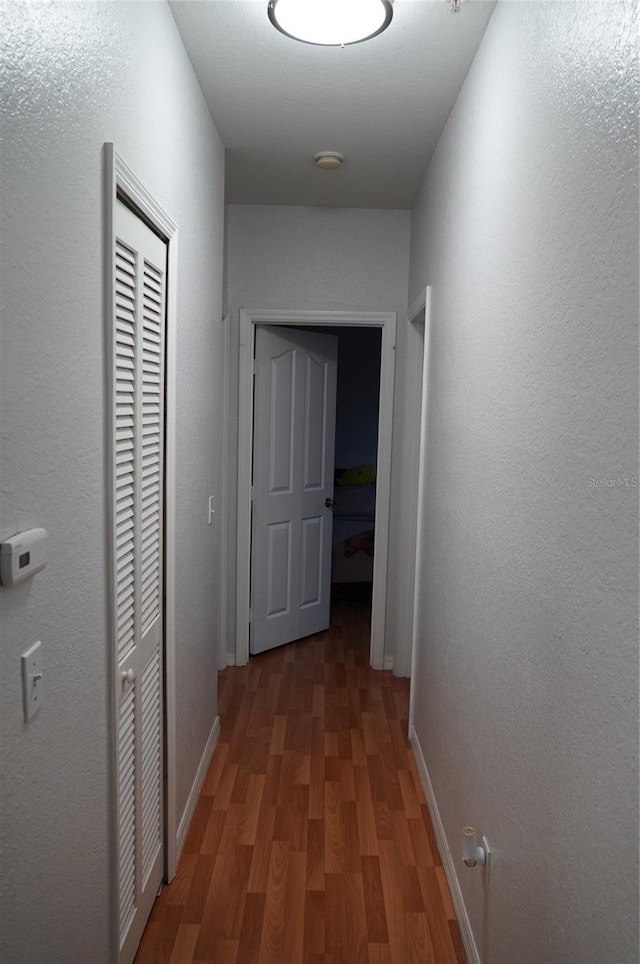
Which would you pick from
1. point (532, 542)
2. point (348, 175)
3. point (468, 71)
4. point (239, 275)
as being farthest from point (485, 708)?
point (239, 275)

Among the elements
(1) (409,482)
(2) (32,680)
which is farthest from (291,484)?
(2) (32,680)

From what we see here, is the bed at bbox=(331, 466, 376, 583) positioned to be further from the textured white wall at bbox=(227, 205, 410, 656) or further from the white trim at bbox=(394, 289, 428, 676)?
the textured white wall at bbox=(227, 205, 410, 656)

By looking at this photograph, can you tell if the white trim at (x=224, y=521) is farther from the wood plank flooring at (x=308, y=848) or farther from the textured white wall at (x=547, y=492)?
the textured white wall at (x=547, y=492)

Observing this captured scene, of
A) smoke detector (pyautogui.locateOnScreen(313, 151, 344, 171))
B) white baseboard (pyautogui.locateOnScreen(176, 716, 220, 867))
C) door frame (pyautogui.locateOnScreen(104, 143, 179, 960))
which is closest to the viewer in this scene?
door frame (pyautogui.locateOnScreen(104, 143, 179, 960))

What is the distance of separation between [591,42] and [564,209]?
10.3 inches

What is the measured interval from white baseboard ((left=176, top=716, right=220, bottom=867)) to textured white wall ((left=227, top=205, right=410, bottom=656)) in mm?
2007

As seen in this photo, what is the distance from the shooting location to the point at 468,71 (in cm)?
228

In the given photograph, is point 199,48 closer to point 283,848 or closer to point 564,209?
point 564,209

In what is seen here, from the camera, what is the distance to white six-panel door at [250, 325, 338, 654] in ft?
13.5

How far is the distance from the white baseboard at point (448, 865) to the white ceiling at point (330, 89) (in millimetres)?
2530

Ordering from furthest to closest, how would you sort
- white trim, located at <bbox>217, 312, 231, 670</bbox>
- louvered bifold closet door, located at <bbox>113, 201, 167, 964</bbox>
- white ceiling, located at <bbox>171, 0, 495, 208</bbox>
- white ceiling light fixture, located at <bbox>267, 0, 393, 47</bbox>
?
white trim, located at <bbox>217, 312, 231, 670</bbox>, white ceiling, located at <bbox>171, 0, 495, 208</bbox>, white ceiling light fixture, located at <bbox>267, 0, 393, 47</bbox>, louvered bifold closet door, located at <bbox>113, 201, 167, 964</bbox>

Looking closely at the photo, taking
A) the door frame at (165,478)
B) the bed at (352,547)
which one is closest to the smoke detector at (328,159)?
the door frame at (165,478)

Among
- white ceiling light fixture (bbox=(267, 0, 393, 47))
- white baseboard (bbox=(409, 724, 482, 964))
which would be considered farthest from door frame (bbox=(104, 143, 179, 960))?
white baseboard (bbox=(409, 724, 482, 964))

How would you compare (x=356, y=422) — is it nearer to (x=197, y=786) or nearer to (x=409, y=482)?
(x=409, y=482)
